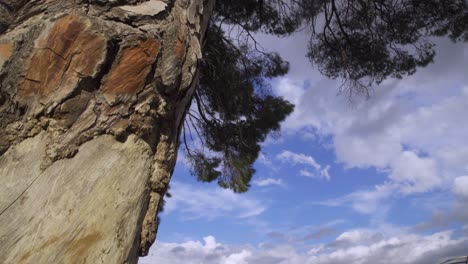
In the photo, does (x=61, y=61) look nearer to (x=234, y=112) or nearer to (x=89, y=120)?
(x=89, y=120)

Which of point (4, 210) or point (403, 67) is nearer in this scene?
point (4, 210)

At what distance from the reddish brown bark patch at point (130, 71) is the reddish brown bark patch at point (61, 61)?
0.20 feet

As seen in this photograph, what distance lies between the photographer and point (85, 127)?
1475 mm

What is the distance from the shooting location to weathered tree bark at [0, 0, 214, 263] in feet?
4.33

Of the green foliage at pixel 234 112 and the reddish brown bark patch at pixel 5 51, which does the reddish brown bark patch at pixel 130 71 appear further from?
the green foliage at pixel 234 112

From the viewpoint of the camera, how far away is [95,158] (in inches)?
56.6

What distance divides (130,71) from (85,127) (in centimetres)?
24

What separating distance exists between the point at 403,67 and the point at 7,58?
597cm

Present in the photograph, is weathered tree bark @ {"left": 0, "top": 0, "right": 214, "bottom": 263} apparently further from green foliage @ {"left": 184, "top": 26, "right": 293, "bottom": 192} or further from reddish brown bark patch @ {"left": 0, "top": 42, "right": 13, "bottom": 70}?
green foliage @ {"left": 184, "top": 26, "right": 293, "bottom": 192}

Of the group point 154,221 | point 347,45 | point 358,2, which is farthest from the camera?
point 347,45

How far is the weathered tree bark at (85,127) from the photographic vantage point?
132 centimetres

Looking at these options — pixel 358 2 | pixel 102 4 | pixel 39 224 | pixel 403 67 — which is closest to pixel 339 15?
pixel 358 2

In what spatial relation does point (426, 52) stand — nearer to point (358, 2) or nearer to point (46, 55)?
point (358, 2)

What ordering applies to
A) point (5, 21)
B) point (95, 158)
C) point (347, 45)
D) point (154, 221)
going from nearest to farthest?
1. point (95, 158)
2. point (154, 221)
3. point (5, 21)
4. point (347, 45)
